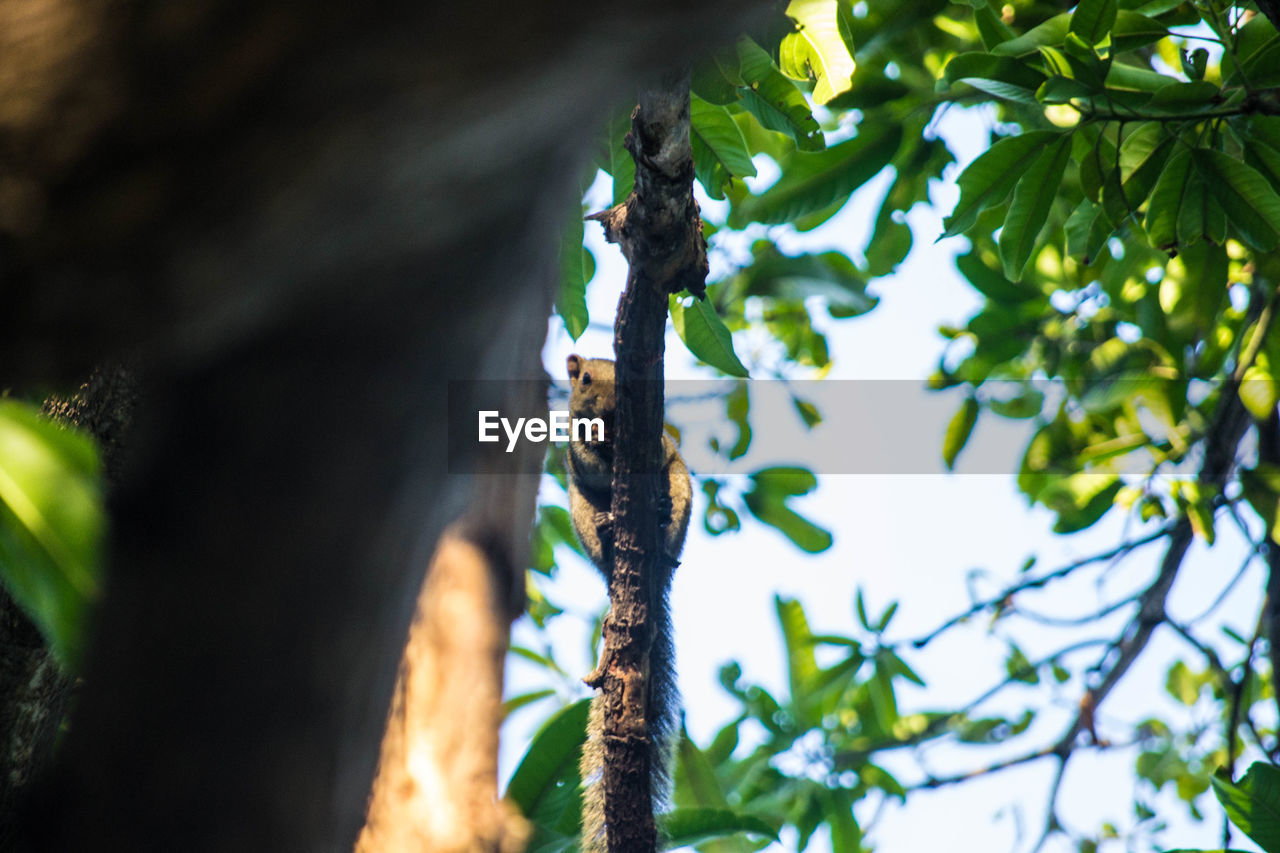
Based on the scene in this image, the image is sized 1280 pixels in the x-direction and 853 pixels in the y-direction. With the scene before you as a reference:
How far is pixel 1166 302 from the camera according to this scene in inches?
110

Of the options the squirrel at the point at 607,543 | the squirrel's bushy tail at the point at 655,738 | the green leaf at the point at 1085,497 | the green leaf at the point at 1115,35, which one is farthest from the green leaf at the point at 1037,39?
the green leaf at the point at 1085,497

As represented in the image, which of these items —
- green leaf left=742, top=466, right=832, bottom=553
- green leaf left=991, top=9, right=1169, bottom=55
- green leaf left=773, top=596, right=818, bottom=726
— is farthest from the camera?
green leaf left=773, top=596, right=818, bottom=726

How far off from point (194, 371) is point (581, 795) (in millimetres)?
2133

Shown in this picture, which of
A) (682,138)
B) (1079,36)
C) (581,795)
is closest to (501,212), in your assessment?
(682,138)

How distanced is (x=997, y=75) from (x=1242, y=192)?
0.57 m

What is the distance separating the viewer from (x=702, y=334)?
2182 millimetres

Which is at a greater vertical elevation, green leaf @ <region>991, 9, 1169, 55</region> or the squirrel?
green leaf @ <region>991, 9, 1169, 55</region>

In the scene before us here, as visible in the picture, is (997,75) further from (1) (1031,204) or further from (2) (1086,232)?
(2) (1086,232)

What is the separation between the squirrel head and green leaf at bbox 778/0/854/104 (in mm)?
1430

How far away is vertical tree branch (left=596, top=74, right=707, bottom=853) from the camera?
1.66 m

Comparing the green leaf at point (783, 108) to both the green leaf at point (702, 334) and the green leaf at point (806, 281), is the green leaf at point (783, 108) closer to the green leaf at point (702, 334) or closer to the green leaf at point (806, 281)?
the green leaf at point (702, 334)

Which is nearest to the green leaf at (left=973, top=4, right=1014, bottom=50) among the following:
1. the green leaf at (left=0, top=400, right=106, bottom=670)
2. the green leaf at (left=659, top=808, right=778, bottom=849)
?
the green leaf at (left=659, top=808, right=778, bottom=849)

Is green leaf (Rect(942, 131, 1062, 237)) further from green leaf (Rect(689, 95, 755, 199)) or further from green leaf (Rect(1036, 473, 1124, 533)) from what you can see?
green leaf (Rect(1036, 473, 1124, 533))

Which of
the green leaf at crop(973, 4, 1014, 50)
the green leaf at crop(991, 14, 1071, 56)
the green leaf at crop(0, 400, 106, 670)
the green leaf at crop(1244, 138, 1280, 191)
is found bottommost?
the green leaf at crop(0, 400, 106, 670)
